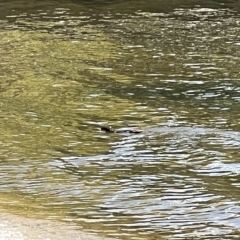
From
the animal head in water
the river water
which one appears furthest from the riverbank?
the animal head in water

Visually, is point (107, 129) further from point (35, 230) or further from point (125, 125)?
point (35, 230)

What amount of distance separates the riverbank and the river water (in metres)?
0.20

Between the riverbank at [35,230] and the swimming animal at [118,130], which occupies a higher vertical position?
the riverbank at [35,230]

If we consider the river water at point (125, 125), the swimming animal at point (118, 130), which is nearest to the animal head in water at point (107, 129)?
the swimming animal at point (118, 130)

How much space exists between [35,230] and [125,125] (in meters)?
Answer: 3.83

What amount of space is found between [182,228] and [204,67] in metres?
7.23

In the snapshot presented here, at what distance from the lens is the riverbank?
17.3 feet

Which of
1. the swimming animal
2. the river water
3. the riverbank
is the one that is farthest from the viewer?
the swimming animal

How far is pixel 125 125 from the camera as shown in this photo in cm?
916

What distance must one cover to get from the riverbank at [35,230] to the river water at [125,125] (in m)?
0.20

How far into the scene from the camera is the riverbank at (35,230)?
528cm

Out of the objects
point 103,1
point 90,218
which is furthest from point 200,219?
point 103,1

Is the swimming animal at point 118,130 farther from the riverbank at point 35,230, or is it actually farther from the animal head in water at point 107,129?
the riverbank at point 35,230

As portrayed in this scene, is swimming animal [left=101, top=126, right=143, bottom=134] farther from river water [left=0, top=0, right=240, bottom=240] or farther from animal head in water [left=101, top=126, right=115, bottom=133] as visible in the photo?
river water [left=0, top=0, right=240, bottom=240]
